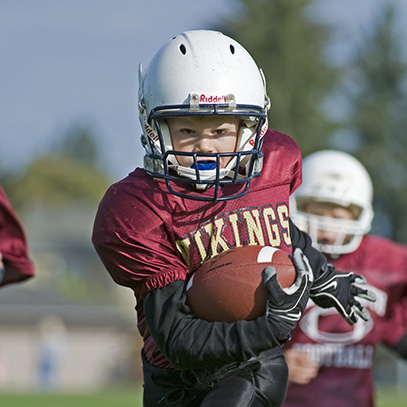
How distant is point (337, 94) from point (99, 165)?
4142 centimetres

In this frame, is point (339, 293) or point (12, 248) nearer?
point (339, 293)

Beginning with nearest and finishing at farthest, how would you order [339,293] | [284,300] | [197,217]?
[284,300]
[197,217]
[339,293]

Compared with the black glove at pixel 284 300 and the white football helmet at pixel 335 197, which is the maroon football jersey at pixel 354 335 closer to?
the white football helmet at pixel 335 197

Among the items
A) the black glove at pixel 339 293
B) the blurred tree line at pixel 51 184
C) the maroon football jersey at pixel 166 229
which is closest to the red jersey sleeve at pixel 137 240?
the maroon football jersey at pixel 166 229

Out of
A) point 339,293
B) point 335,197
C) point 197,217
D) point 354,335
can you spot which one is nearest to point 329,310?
point 354,335

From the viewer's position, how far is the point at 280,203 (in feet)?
11.5

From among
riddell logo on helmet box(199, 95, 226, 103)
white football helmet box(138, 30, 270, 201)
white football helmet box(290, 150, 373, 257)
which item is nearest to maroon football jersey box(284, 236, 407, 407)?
white football helmet box(290, 150, 373, 257)

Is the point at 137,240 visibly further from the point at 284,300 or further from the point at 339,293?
the point at 339,293

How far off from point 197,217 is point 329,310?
96.2 inches

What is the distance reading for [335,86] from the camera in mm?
36031

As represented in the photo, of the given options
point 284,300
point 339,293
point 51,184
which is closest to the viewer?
point 284,300

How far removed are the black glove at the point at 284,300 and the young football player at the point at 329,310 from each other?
2.19 metres

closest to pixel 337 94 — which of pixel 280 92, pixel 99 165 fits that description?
pixel 280 92

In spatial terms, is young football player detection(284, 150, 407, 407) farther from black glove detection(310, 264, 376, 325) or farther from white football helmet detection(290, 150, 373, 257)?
black glove detection(310, 264, 376, 325)
